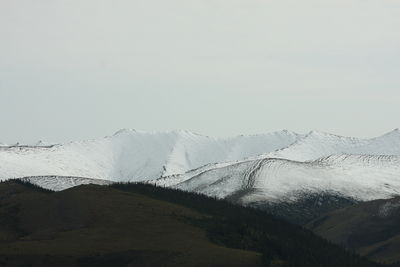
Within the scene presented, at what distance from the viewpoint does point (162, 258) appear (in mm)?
199375

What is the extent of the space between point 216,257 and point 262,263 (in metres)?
10.8

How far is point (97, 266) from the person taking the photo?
196875 mm

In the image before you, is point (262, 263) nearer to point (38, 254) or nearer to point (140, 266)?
point (140, 266)

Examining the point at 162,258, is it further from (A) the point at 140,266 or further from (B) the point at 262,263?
(B) the point at 262,263

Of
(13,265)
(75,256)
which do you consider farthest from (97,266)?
(13,265)

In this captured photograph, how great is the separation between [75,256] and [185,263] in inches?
1076

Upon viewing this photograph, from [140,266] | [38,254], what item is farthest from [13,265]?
[140,266]

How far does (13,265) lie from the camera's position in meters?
190

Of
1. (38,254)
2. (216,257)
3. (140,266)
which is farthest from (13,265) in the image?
(216,257)

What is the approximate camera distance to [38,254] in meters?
198

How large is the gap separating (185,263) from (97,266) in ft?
70.4

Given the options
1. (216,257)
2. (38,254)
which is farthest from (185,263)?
(38,254)

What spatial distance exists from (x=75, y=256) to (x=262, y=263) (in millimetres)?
44332

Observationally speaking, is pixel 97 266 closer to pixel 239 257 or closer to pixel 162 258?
pixel 162 258
